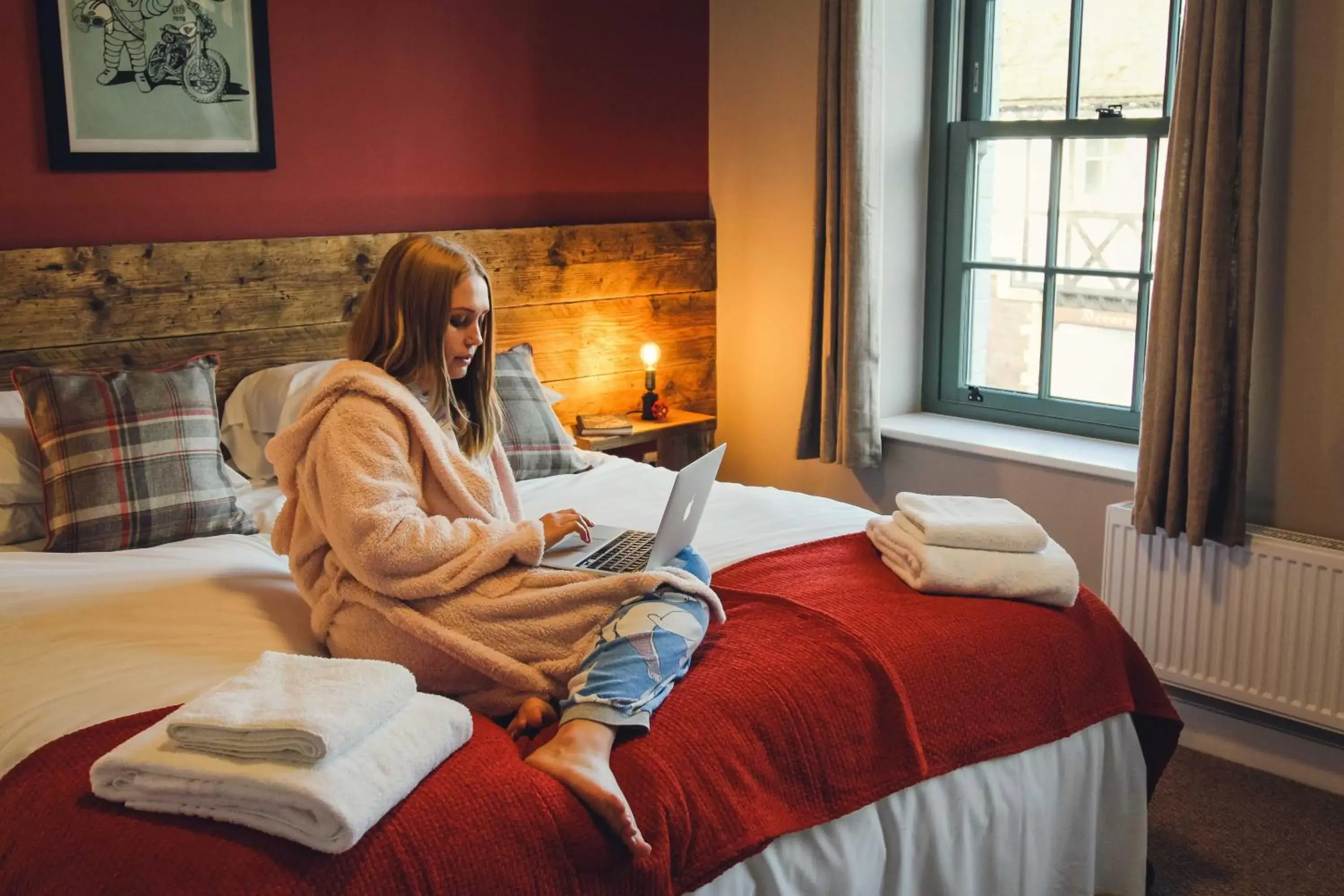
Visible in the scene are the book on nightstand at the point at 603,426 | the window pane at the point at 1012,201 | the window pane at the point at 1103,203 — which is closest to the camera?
the window pane at the point at 1103,203

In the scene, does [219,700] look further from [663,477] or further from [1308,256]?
[1308,256]

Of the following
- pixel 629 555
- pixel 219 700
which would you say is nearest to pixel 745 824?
pixel 629 555

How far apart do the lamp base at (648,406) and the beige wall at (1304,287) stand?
1760 millimetres

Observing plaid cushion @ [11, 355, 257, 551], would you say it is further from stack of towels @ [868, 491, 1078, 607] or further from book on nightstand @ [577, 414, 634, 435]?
stack of towels @ [868, 491, 1078, 607]

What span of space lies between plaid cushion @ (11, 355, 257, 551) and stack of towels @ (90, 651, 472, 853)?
1.15 metres

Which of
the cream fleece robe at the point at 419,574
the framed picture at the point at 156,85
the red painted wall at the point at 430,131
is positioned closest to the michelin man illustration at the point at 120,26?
the framed picture at the point at 156,85

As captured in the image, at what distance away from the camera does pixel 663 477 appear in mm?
3369

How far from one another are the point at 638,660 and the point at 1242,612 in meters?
1.74

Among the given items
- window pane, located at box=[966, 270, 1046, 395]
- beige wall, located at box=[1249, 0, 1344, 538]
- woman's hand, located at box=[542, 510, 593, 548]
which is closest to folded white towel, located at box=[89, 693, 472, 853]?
woman's hand, located at box=[542, 510, 593, 548]

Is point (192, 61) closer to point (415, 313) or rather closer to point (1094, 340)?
point (415, 313)

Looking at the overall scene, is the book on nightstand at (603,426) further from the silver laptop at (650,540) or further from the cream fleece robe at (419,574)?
the cream fleece robe at (419,574)

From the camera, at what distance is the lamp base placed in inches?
163

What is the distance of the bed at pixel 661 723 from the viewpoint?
1581mm

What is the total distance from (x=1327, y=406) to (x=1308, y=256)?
328mm
